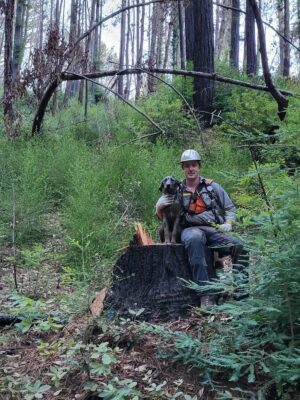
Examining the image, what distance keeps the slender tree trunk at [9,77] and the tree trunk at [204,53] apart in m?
4.64

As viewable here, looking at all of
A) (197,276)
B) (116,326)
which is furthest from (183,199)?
(116,326)

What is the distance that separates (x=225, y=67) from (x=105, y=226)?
8082 millimetres

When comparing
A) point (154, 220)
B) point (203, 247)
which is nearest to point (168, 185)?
point (203, 247)

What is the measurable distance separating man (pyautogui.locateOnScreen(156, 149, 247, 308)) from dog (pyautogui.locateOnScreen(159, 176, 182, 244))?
0.06 m

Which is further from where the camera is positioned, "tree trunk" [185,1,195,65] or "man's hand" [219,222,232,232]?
"tree trunk" [185,1,195,65]

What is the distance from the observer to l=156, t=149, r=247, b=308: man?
456 cm

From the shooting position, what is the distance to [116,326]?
4.16m

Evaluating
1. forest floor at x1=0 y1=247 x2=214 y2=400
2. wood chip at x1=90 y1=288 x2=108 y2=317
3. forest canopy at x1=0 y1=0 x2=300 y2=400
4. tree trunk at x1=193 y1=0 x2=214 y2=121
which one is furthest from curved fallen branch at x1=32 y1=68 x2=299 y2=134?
forest floor at x1=0 y1=247 x2=214 y2=400

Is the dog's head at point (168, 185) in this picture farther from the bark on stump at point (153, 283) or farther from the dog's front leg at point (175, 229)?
the bark on stump at point (153, 283)

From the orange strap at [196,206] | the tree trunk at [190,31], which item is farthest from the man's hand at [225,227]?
the tree trunk at [190,31]

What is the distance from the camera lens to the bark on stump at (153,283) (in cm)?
455

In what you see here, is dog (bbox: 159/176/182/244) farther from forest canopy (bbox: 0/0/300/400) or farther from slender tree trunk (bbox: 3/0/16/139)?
slender tree trunk (bbox: 3/0/16/139)

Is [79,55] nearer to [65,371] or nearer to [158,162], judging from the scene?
[158,162]

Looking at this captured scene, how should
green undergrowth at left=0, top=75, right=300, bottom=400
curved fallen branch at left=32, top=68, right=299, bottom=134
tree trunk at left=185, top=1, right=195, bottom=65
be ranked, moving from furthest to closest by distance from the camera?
tree trunk at left=185, top=1, right=195, bottom=65, curved fallen branch at left=32, top=68, right=299, bottom=134, green undergrowth at left=0, top=75, right=300, bottom=400
